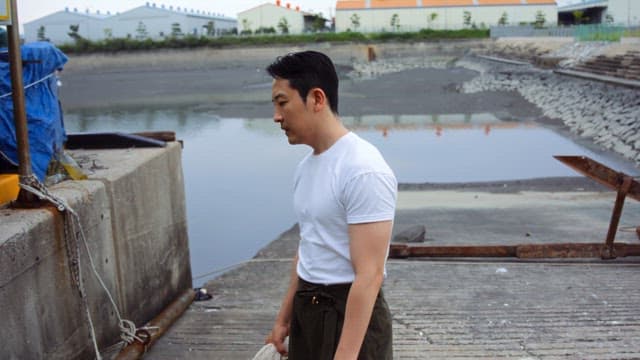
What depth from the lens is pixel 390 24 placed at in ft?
→ 270

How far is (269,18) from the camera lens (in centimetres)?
8662

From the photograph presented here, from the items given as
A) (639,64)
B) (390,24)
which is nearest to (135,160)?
(639,64)

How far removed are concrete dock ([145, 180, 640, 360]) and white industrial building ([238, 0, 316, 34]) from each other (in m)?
80.8

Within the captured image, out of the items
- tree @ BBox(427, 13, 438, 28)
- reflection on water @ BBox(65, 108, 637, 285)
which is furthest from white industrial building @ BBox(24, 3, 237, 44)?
reflection on water @ BBox(65, 108, 637, 285)

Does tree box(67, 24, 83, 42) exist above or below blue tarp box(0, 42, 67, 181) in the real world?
above

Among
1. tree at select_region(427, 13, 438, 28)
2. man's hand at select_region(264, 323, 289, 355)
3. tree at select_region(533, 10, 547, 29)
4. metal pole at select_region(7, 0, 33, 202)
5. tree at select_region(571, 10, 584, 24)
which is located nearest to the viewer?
man's hand at select_region(264, 323, 289, 355)

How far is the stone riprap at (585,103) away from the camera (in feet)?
59.8

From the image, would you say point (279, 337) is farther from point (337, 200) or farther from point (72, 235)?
point (72, 235)

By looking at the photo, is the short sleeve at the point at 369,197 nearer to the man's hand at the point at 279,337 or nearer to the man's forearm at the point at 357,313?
the man's forearm at the point at 357,313

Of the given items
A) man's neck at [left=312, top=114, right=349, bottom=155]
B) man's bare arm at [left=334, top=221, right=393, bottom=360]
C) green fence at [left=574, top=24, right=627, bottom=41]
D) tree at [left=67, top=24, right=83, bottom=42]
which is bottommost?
man's bare arm at [left=334, top=221, right=393, bottom=360]

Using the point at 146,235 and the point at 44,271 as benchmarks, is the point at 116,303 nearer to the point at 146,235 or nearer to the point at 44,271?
the point at 146,235

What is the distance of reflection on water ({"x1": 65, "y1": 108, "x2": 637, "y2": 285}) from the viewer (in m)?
10.9

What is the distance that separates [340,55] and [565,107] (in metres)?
47.2

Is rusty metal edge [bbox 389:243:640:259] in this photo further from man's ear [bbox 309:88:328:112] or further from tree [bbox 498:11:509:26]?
tree [bbox 498:11:509:26]
